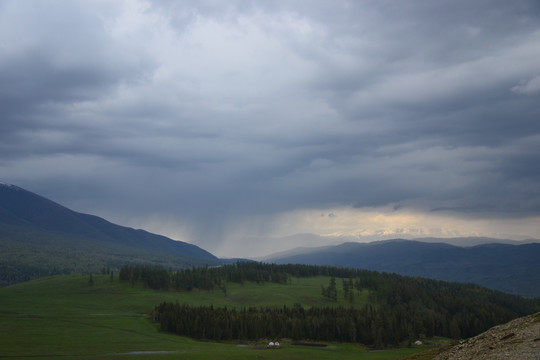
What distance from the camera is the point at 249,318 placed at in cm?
13088

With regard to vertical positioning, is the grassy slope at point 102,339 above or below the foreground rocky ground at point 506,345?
below

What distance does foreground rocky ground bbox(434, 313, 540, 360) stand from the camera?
3475 cm

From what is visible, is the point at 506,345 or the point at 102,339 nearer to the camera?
the point at 506,345

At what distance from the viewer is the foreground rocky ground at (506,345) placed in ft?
114

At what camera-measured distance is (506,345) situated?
3847cm

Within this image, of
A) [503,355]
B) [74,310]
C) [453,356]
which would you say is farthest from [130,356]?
[74,310]

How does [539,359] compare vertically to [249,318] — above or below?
above

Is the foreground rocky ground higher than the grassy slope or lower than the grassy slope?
higher

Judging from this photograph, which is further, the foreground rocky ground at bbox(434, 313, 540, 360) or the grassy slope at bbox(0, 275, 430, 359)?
the grassy slope at bbox(0, 275, 430, 359)

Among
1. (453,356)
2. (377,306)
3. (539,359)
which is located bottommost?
(377,306)

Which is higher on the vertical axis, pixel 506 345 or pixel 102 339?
pixel 506 345

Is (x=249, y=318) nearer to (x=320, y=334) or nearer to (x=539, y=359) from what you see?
(x=320, y=334)

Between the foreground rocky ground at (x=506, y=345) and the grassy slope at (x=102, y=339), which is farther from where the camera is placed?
the grassy slope at (x=102, y=339)

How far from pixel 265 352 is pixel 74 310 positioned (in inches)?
4095
